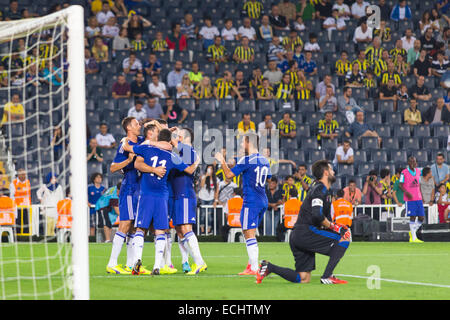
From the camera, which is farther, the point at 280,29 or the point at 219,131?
the point at 280,29

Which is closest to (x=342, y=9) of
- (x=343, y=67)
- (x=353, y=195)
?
(x=343, y=67)

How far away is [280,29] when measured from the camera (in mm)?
24094

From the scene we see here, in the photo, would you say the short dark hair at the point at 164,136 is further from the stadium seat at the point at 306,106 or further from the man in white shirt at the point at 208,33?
the man in white shirt at the point at 208,33

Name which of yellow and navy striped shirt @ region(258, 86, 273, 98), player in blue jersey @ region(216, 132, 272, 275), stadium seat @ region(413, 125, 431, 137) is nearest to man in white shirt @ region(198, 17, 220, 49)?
yellow and navy striped shirt @ region(258, 86, 273, 98)

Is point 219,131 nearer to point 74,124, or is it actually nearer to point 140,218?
point 140,218

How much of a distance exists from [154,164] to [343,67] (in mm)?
14650

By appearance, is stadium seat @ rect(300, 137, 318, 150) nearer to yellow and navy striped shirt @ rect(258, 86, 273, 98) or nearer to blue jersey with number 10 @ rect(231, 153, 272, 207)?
yellow and navy striped shirt @ rect(258, 86, 273, 98)

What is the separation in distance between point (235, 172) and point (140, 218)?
140 centimetres

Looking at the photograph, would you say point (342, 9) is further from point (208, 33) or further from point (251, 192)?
point (251, 192)

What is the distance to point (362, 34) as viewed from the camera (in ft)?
79.6

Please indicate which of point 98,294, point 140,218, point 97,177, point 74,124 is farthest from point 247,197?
point 97,177

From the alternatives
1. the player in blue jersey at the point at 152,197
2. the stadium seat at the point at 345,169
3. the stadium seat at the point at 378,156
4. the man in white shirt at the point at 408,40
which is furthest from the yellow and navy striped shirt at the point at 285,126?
the player in blue jersey at the point at 152,197

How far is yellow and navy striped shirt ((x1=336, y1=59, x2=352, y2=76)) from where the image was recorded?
75.9 ft
